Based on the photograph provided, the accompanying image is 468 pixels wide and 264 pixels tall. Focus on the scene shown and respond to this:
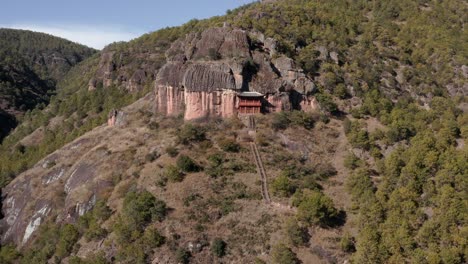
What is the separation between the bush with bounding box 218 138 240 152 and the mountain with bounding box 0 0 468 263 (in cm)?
31

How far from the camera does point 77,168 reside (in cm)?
8231

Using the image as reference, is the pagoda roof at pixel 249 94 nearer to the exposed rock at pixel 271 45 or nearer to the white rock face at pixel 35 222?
the exposed rock at pixel 271 45

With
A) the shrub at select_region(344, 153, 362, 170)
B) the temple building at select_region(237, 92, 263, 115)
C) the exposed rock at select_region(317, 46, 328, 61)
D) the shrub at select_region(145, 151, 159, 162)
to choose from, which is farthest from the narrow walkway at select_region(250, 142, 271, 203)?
the exposed rock at select_region(317, 46, 328, 61)

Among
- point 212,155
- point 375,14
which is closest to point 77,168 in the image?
point 212,155

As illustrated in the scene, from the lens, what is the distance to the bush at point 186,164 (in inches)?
2744

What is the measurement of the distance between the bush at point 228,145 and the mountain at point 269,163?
312 mm

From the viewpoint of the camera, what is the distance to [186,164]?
228ft

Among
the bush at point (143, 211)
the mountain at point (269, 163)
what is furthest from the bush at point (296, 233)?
the bush at point (143, 211)

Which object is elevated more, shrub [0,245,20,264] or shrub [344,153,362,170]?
shrub [344,153,362,170]

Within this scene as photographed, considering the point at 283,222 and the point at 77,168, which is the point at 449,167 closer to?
the point at 283,222

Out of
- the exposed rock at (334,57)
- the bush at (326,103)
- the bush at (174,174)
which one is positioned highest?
the exposed rock at (334,57)

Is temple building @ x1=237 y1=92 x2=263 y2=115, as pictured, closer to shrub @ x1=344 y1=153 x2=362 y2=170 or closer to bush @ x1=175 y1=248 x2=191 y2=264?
shrub @ x1=344 y1=153 x2=362 y2=170

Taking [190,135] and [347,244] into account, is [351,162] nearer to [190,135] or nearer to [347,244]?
[347,244]

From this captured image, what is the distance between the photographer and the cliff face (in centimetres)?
8038
